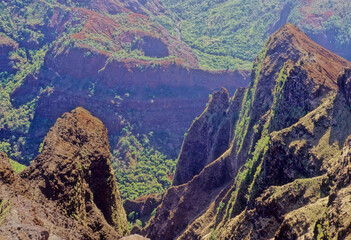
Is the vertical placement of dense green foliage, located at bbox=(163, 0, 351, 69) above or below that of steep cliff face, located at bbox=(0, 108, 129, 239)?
above

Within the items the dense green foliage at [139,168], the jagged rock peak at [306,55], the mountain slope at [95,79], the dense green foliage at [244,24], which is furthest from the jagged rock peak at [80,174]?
the dense green foliage at [244,24]

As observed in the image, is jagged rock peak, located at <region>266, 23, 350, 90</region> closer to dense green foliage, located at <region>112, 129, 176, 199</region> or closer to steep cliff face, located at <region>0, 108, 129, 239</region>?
steep cliff face, located at <region>0, 108, 129, 239</region>

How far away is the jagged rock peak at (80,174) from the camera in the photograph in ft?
98.7

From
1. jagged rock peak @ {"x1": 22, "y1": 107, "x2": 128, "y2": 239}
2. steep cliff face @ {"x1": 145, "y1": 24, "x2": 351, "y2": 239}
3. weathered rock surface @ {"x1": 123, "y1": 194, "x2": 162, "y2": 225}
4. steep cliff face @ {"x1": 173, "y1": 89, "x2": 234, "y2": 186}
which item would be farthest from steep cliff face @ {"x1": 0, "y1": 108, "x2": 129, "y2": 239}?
steep cliff face @ {"x1": 173, "y1": 89, "x2": 234, "y2": 186}

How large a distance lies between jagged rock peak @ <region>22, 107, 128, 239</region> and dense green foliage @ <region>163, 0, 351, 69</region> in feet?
269

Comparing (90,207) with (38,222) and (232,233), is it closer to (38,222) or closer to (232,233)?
(38,222)

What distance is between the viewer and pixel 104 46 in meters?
103

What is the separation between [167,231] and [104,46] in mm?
65506

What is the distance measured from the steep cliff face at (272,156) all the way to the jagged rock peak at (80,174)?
376 inches

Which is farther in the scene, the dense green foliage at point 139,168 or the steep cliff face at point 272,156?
the dense green foliage at point 139,168

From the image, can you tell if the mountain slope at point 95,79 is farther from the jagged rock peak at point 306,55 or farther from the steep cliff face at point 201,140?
the jagged rock peak at point 306,55

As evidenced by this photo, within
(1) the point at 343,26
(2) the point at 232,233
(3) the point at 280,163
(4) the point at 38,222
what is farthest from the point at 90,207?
(1) the point at 343,26

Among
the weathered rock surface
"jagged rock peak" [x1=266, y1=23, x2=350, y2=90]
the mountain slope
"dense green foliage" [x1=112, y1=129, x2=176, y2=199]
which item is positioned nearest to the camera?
"jagged rock peak" [x1=266, y1=23, x2=350, y2=90]

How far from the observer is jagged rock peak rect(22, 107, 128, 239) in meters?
30.1
